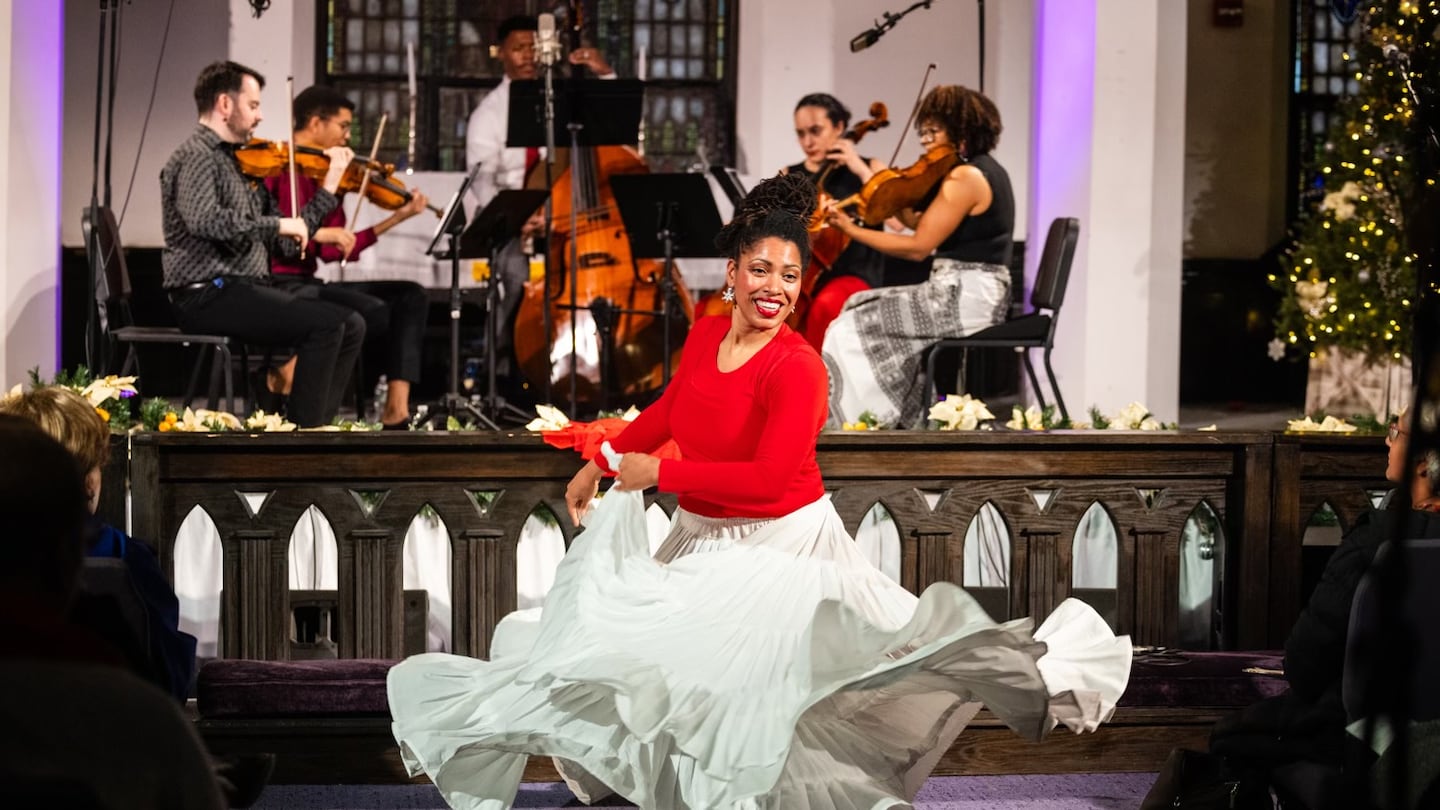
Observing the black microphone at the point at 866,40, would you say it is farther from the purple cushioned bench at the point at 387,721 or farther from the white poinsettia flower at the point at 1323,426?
the purple cushioned bench at the point at 387,721

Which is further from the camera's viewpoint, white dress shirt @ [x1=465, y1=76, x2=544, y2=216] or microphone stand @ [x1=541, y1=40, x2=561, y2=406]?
white dress shirt @ [x1=465, y1=76, x2=544, y2=216]

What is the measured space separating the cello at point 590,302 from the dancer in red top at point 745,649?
407cm

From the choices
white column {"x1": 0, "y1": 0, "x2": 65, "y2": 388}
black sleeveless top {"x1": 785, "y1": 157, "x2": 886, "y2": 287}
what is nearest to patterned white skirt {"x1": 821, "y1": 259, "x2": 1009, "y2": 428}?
black sleeveless top {"x1": 785, "y1": 157, "x2": 886, "y2": 287}

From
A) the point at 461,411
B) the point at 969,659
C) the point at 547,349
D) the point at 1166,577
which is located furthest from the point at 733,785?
the point at 547,349

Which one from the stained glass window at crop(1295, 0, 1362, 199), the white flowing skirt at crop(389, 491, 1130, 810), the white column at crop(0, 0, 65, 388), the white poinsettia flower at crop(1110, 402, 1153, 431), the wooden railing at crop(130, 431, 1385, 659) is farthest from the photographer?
the stained glass window at crop(1295, 0, 1362, 199)

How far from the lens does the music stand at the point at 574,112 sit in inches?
269

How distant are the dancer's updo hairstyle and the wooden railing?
3.13ft

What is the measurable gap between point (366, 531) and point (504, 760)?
1.09 meters

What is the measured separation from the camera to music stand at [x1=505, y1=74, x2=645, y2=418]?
684cm

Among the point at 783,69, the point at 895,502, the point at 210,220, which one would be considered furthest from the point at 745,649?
the point at 783,69

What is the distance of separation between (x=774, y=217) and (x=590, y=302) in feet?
14.1

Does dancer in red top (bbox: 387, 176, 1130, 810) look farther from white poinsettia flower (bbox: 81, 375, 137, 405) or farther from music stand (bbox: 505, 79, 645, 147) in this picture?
music stand (bbox: 505, 79, 645, 147)

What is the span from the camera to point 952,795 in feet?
12.8

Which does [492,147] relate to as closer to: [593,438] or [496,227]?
[496,227]
